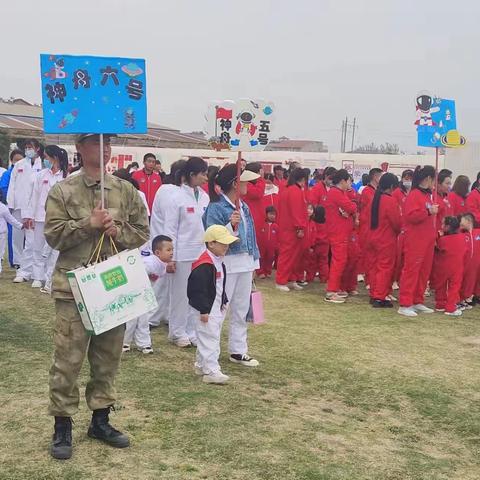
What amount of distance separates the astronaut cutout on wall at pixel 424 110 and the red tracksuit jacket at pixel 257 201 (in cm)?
301

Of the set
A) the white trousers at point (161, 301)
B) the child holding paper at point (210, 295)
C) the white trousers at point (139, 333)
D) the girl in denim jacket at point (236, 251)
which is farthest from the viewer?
the white trousers at point (161, 301)

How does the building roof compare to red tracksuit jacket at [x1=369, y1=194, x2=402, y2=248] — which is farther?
the building roof

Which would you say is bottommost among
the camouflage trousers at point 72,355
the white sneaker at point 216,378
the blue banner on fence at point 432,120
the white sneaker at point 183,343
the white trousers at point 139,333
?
the white sneaker at point 183,343

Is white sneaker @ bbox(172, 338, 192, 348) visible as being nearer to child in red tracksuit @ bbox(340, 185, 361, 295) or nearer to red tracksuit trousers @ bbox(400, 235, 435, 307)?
red tracksuit trousers @ bbox(400, 235, 435, 307)

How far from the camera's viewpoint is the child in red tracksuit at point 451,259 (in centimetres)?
804

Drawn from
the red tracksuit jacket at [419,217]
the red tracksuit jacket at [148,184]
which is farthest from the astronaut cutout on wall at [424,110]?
the red tracksuit jacket at [148,184]

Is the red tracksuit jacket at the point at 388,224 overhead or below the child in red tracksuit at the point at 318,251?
overhead

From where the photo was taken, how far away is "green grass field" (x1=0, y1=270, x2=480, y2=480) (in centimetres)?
358

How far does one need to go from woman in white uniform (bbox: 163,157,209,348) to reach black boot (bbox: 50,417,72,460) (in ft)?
8.18

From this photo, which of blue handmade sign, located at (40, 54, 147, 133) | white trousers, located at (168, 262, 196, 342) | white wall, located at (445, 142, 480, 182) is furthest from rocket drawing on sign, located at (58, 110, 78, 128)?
Result: white wall, located at (445, 142, 480, 182)

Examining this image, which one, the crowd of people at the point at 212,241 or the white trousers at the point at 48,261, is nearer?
the crowd of people at the point at 212,241

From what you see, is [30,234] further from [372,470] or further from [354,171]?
[354,171]

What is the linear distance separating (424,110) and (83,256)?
582 cm

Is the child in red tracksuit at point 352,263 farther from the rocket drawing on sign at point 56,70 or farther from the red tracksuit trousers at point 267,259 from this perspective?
the rocket drawing on sign at point 56,70
